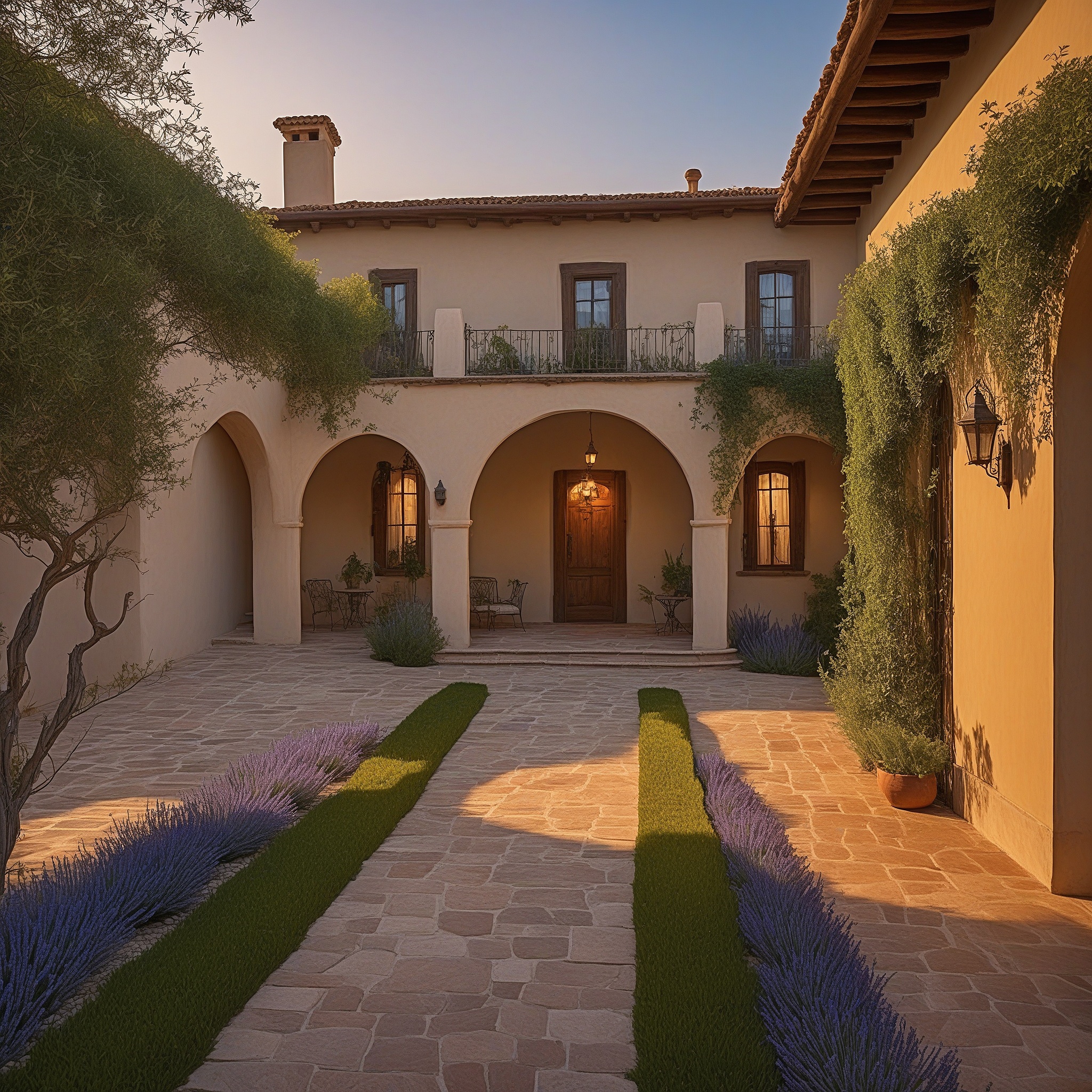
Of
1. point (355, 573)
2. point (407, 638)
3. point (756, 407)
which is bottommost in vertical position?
point (407, 638)

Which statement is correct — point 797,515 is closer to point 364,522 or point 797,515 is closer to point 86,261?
point 364,522

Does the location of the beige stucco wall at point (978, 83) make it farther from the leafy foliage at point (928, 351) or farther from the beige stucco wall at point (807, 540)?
the beige stucco wall at point (807, 540)

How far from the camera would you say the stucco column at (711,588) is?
13.3 m

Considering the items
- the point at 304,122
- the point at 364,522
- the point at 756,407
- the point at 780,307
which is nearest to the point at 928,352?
the point at 756,407

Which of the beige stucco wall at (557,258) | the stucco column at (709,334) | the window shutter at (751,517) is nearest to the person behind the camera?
the stucco column at (709,334)

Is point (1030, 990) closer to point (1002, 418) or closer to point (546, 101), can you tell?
point (1002, 418)

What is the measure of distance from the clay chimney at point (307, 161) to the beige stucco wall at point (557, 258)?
5.52 feet

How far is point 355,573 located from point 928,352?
11.3 m

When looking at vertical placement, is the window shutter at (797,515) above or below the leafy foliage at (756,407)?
below

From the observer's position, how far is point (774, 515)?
15211 millimetres

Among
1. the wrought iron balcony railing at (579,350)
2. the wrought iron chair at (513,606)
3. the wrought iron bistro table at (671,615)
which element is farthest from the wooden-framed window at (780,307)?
the wrought iron chair at (513,606)

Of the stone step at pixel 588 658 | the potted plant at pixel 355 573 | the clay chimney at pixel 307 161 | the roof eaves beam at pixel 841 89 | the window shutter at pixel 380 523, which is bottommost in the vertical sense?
the stone step at pixel 588 658

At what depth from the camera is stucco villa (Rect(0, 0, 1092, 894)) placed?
31.9 feet

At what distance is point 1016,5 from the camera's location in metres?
Result: 5.48
